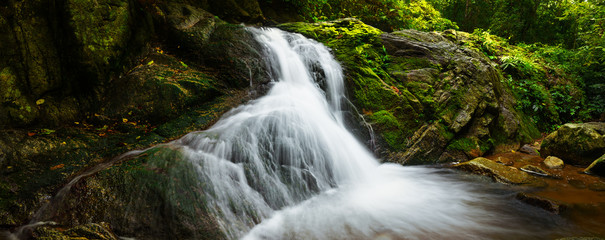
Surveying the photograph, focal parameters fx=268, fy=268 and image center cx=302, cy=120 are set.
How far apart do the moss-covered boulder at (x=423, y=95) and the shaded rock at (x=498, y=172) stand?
2.48 feet

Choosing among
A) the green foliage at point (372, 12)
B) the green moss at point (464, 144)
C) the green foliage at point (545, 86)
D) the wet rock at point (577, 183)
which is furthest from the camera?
the green foliage at point (372, 12)

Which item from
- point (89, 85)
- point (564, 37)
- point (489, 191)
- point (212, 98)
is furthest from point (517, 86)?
point (89, 85)

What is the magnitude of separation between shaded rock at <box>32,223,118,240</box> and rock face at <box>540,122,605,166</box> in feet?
28.3

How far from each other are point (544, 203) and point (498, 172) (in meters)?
1.32

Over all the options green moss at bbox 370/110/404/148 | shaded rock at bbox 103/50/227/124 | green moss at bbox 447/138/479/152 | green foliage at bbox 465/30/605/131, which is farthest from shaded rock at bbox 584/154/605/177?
shaded rock at bbox 103/50/227/124

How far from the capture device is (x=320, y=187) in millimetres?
4414

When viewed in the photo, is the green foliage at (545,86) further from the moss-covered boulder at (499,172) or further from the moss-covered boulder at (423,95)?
the moss-covered boulder at (499,172)

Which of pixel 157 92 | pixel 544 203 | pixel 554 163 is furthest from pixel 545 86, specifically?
pixel 157 92

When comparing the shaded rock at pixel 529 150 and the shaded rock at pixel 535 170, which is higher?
the shaded rock at pixel 529 150

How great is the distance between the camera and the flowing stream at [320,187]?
3.35 m

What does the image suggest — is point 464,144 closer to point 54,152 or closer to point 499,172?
point 499,172

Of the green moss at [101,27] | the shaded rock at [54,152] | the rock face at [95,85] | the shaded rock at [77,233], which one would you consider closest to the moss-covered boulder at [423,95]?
the rock face at [95,85]

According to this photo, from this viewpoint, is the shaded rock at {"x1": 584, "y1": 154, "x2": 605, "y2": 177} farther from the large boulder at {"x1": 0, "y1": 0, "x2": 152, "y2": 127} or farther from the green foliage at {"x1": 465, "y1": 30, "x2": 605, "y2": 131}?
the large boulder at {"x1": 0, "y1": 0, "x2": 152, "y2": 127}

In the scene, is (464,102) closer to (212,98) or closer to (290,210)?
(290,210)
